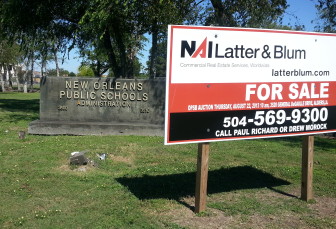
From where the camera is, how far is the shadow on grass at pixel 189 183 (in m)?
6.30

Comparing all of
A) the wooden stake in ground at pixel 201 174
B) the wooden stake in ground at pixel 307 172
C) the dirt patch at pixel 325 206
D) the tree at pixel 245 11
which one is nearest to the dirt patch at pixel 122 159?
the wooden stake in ground at pixel 201 174

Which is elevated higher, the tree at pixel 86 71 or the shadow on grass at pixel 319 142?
the tree at pixel 86 71

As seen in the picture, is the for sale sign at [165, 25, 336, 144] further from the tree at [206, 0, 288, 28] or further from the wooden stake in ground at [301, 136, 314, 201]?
the tree at [206, 0, 288, 28]

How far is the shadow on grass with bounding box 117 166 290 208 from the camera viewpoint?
248 inches

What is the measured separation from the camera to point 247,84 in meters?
5.47

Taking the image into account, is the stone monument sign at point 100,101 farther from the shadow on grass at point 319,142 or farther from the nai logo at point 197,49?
the nai logo at point 197,49

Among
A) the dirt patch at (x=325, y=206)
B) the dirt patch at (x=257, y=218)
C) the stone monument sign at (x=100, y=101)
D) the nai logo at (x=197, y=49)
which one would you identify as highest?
the nai logo at (x=197, y=49)

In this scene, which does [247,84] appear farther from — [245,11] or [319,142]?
[245,11]

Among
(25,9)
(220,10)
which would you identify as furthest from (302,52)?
(25,9)

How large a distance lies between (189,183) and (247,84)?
2.20m

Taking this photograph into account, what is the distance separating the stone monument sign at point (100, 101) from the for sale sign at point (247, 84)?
22.9 ft

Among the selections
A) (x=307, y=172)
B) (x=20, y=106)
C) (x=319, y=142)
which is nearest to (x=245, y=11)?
(x=319, y=142)

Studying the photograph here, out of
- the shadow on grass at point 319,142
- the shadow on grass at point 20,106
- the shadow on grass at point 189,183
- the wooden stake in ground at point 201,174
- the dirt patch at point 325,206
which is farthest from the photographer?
the shadow on grass at point 20,106

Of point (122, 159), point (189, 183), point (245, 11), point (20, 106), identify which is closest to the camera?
point (189, 183)
